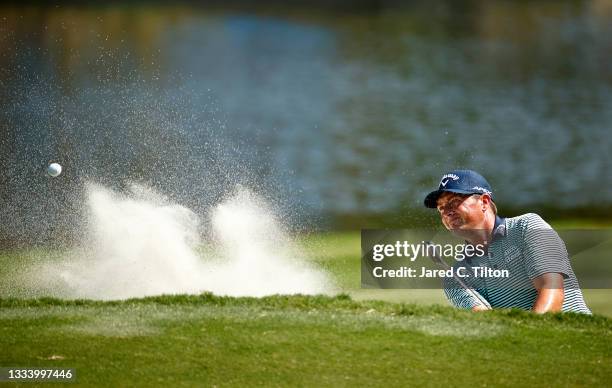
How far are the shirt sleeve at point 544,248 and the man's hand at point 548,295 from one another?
0.08 meters

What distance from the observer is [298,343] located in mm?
3881

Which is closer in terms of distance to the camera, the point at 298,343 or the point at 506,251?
the point at 298,343

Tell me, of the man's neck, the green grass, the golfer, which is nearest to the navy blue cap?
the golfer

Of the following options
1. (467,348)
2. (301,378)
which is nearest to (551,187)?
(467,348)

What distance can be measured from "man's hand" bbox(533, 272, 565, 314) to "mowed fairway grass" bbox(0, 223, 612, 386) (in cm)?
5

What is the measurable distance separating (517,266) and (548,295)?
213 mm

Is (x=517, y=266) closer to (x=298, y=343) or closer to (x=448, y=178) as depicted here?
(x=448, y=178)

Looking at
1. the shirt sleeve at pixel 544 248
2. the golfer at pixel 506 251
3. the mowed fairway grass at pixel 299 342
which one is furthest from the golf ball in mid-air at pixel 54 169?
the shirt sleeve at pixel 544 248

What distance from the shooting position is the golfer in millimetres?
4137

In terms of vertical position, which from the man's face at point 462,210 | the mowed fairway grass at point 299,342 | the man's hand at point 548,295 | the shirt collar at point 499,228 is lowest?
the mowed fairway grass at point 299,342

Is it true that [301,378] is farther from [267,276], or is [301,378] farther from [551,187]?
[551,187]

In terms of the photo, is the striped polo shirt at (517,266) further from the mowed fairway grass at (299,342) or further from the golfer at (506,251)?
the mowed fairway grass at (299,342)

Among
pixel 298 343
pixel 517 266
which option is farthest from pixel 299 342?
pixel 517 266

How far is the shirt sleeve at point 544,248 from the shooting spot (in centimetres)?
411
